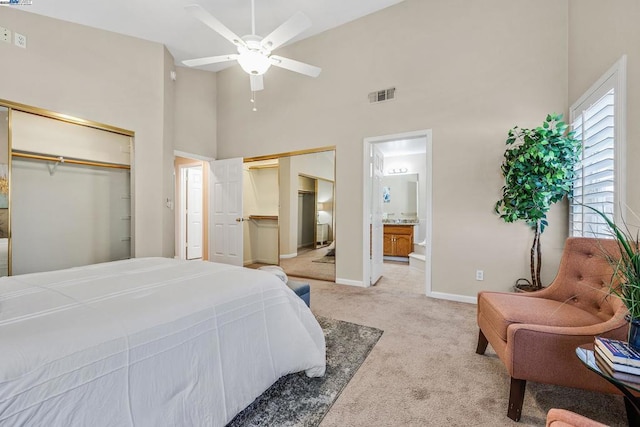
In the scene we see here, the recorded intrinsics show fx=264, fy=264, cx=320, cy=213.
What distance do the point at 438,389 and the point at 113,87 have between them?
490 centimetres

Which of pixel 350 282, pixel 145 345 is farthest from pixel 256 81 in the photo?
pixel 350 282

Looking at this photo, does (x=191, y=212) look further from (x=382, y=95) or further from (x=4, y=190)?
(x=382, y=95)

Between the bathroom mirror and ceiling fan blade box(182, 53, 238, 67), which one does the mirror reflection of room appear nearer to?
the bathroom mirror

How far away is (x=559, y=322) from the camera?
1522 mm

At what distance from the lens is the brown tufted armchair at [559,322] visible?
132 centimetres

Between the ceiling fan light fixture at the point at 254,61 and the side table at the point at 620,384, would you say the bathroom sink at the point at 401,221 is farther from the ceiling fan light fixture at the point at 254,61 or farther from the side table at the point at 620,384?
the side table at the point at 620,384

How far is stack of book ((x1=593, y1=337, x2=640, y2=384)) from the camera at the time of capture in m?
0.96

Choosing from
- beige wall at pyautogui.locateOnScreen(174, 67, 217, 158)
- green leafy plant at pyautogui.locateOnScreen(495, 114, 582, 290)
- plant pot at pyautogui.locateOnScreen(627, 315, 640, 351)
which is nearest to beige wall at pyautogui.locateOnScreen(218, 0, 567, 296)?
green leafy plant at pyautogui.locateOnScreen(495, 114, 582, 290)

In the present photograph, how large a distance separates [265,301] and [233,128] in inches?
176

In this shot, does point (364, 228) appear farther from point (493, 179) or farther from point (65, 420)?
point (65, 420)

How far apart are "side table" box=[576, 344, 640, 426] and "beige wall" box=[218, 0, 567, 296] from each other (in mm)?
2006

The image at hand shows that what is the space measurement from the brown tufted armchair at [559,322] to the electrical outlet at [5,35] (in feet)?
16.8

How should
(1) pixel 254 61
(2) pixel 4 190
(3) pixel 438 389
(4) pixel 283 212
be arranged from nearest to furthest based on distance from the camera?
(3) pixel 438 389, (1) pixel 254 61, (2) pixel 4 190, (4) pixel 283 212

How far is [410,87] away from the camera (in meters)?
3.60
